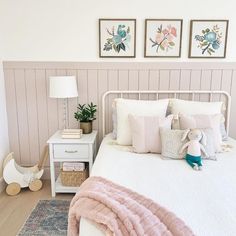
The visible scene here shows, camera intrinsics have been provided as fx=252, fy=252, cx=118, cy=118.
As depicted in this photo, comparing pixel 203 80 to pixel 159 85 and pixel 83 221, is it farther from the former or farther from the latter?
pixel 83 221

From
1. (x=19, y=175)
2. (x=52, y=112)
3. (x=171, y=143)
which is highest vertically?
(x=52, y=112)

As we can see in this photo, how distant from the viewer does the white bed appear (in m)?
1.15

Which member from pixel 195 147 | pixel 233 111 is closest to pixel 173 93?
pixel 233 111

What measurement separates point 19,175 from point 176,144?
1691 millimetres

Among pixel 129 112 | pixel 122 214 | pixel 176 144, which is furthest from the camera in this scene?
pixel 129 112

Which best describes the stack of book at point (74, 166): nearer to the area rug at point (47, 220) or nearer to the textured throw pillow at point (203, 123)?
the area rug at point (47, 220)

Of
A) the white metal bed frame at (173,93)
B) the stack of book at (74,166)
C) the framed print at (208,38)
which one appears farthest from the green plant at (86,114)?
the framed print at (208,38)

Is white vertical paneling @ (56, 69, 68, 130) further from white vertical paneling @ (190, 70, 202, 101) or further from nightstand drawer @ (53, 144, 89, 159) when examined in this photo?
white vertical paneling @ (190, 70, 202, 101)

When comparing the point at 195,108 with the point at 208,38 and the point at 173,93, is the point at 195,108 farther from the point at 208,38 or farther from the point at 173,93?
the point at 208,38

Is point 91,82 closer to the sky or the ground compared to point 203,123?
closer to the sky

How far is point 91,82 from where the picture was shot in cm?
278

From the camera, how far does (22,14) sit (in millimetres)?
2652

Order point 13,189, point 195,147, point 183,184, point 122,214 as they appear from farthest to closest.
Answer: point 13,189
point 195,147
point 183,184
point 122,214

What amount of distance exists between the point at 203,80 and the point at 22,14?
2.06 metres
